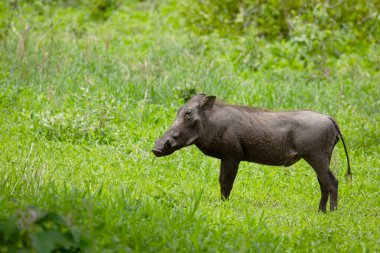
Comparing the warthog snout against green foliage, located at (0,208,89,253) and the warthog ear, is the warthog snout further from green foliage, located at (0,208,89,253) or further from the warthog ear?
→ green foliage, located at (0,208,89,253)

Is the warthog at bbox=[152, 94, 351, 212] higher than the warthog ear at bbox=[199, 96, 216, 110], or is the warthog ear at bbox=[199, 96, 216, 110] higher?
the warthog ear at bbox=[199, 96, 216, 110]

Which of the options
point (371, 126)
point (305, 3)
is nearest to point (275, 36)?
point (305, 3)

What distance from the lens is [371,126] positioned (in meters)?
9.81

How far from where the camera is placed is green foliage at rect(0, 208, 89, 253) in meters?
4.05

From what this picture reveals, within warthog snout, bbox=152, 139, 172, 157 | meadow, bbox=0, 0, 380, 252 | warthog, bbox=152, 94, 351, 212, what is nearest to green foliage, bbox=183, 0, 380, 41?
meadow, bbox=0, 0, 380, 252

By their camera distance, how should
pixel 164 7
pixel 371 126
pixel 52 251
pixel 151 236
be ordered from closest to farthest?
pixel 52 251 → pixel 151 236 → pixel 371 126 → pixel 164 7

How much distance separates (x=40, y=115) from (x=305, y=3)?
22.7ft

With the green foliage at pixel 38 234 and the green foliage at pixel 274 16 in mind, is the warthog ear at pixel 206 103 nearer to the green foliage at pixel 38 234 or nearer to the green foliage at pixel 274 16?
the green foliage at pixel 38 234

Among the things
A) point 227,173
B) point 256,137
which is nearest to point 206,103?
point 256,137

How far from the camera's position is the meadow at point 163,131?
513cm

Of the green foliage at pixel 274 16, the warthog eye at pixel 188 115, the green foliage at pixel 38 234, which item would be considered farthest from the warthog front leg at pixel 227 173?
the green foliage at pixel 274 16

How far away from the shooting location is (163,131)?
8.99 meters

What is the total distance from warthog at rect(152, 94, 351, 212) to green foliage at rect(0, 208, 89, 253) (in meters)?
2.46

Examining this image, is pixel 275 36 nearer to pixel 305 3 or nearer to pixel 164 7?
pixel 305 3
